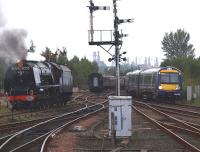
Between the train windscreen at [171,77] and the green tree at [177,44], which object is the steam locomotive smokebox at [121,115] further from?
the green tree at [177,44]

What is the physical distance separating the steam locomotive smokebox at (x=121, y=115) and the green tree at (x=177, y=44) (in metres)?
122

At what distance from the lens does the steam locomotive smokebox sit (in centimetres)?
1520

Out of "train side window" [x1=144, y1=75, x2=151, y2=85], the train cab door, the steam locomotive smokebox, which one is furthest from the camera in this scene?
"train side window" [x1=144, y1=75, x2=151, y2=85]

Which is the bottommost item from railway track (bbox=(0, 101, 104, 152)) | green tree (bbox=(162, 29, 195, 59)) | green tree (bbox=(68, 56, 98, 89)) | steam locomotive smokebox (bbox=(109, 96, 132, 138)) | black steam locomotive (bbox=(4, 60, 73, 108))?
railway track (bbox=(0, 101, 104, 152))

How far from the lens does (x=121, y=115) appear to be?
15406mm

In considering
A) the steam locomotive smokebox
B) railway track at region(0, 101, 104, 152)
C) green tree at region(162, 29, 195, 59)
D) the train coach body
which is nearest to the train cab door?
railway track at region(0, 101, 104, 152)

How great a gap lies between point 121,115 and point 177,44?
408 ft

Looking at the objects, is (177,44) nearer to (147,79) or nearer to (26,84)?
(147,79)

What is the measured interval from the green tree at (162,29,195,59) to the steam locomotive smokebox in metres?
122

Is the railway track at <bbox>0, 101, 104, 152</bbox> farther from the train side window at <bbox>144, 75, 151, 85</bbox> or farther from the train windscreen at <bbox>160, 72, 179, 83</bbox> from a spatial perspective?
the train side window at <bbox>144, 75, 151, 85</bbox>

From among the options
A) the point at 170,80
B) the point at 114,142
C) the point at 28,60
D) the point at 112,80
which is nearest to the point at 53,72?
the point at 28,60

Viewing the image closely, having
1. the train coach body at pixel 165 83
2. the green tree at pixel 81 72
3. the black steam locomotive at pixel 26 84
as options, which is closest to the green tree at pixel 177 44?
the green tree at pixel 81 72

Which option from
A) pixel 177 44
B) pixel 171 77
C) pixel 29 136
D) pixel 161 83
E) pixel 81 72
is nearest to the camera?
pixel 29 136

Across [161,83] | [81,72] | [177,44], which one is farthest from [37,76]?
[177,44]
